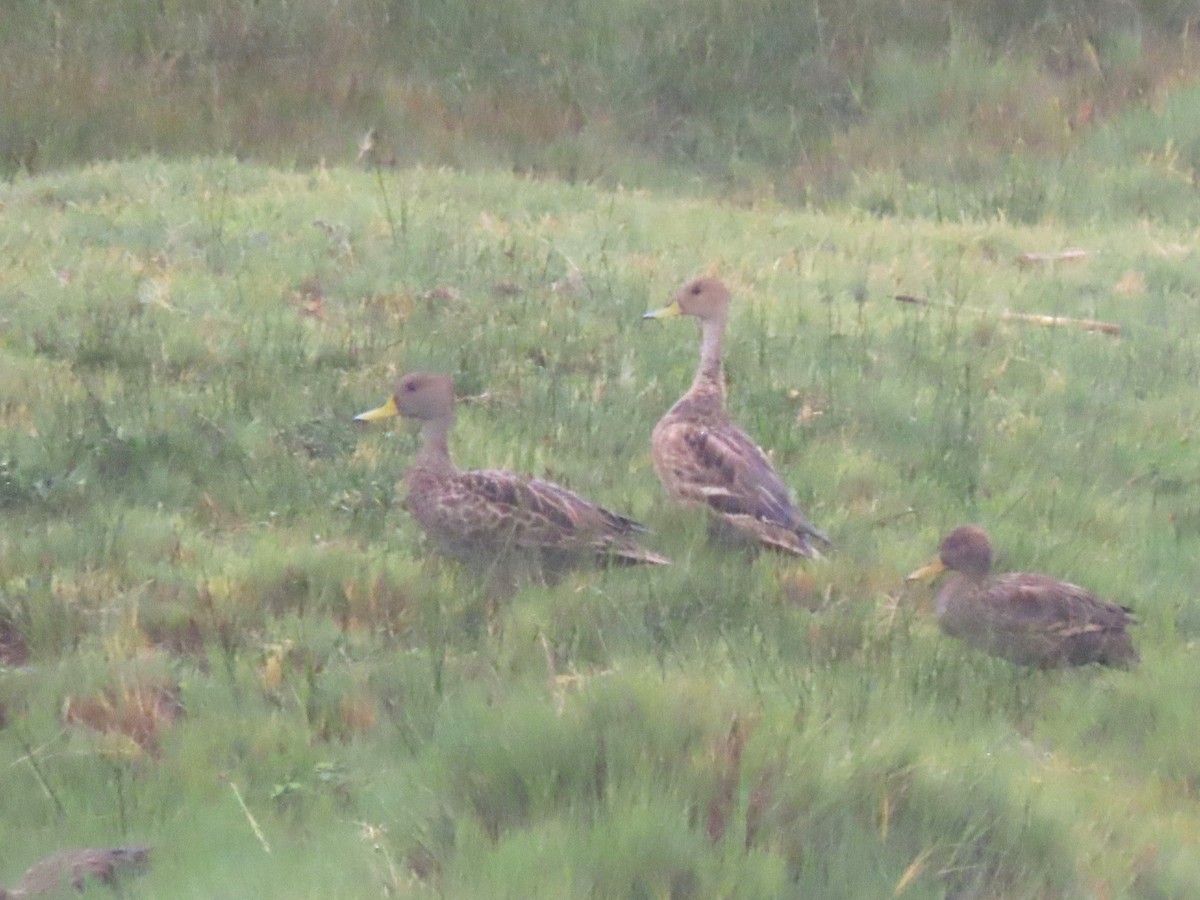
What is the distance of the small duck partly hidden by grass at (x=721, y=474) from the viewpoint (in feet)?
21.5

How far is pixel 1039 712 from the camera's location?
5.54 m

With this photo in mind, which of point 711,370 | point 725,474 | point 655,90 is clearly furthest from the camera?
point 655,90

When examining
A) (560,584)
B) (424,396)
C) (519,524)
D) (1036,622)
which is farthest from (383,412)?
(1036,622)

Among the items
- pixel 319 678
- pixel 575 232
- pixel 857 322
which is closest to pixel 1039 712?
pixel 319 678

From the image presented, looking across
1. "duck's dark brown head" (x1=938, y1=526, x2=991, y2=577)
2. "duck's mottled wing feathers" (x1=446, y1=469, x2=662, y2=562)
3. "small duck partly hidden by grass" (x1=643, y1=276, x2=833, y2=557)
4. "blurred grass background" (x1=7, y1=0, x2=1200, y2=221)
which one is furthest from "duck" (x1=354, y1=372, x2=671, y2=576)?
"blurred grass background" (x1=7, y1=0, x2=1200, y2=221)

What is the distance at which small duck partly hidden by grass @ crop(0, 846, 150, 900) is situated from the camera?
398cm

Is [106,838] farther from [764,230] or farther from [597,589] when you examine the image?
[764,230]

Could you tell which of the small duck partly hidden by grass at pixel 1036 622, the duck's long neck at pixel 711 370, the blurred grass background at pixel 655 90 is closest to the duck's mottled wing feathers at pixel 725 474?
the duck's long neck at pixel 711 370

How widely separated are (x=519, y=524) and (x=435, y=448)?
76 centimetres

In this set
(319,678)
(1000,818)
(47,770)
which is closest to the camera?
(1000,818)

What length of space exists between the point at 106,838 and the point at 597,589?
2.09m

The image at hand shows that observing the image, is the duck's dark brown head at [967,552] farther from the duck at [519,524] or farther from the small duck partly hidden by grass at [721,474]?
the duck at [519,524]

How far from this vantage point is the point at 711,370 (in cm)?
773

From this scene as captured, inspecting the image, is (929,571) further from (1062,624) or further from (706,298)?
(706,298)
